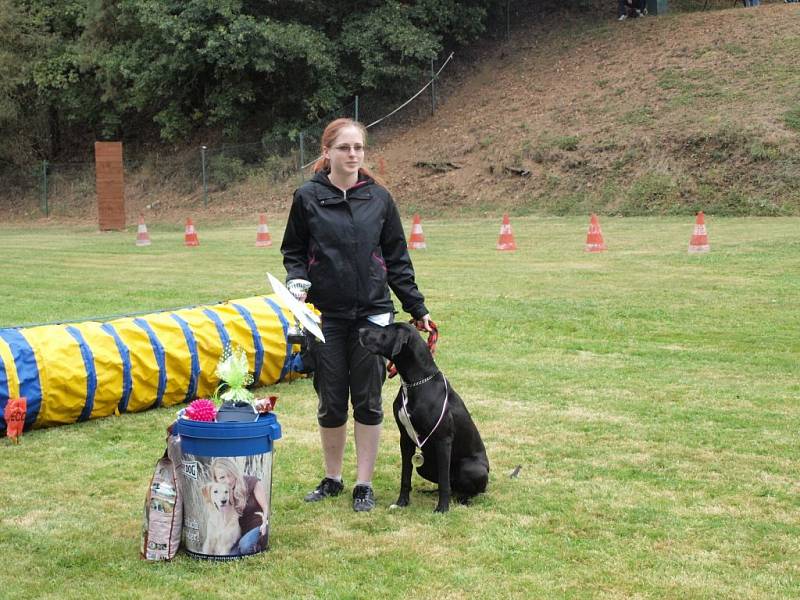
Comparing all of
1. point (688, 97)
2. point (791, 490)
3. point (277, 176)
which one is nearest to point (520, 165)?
point (688, 97)

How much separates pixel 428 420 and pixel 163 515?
4.59ft

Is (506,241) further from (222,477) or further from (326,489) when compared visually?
(222,477)

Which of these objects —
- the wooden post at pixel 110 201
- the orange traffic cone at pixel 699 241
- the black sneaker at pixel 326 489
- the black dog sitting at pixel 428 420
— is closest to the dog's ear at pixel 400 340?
the black dog sitting at pixel 428 420

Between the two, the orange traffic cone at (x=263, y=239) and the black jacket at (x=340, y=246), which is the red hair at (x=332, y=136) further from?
the orange traffic cone at (x=263, y=239)

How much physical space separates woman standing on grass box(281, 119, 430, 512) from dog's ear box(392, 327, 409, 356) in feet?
0.57

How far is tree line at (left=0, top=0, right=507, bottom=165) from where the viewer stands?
34094mm

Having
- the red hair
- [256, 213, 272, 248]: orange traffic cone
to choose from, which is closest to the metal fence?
[256, 213, 272, 248]: orange traffic cone

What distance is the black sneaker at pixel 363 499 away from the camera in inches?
207

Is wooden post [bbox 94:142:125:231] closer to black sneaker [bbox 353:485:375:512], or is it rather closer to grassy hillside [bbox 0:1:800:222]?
grassy hillside [bbox 0:1:800:222]

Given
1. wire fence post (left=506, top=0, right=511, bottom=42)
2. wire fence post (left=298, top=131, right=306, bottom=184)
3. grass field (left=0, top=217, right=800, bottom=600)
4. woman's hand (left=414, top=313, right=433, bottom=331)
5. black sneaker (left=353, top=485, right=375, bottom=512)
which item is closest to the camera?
grass field (left=0, top=217, right=800, bottom=600)

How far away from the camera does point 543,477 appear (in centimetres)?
577

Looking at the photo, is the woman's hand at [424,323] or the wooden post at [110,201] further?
the wooden post at [110,201]

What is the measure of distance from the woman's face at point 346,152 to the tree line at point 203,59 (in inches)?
1152

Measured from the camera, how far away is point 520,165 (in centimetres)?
2916
